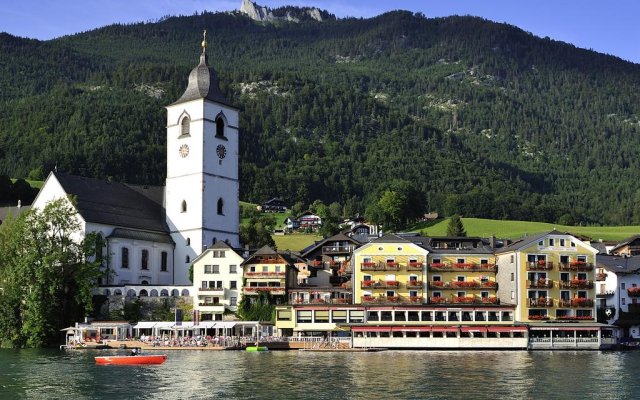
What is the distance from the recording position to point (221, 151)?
123 meters

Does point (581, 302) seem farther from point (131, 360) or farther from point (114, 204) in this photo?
point (114, 204)

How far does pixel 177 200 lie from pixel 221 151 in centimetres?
794

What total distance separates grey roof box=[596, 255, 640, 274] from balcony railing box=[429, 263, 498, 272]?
613 inches

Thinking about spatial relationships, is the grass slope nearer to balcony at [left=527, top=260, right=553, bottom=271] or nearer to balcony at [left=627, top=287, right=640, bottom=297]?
balcony at [left=627, top=287, right=640, bottom=297]

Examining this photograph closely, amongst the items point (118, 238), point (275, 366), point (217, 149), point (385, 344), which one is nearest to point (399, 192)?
point (217, 149)

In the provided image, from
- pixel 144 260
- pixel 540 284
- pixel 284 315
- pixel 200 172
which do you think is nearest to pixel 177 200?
pixel 200 172

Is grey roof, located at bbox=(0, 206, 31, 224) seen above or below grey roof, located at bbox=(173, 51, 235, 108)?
below

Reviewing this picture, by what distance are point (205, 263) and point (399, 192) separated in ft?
305

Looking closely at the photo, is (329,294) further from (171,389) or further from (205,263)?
(171,389)

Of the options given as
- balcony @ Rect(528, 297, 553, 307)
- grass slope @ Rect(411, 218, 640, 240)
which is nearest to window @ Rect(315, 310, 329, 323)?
balcony @ Rect(528, 297, 553, 307)

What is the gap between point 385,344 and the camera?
9350cm

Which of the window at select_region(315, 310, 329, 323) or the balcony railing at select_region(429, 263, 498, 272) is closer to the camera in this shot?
the window at select_region(315, 310, 329, 323)

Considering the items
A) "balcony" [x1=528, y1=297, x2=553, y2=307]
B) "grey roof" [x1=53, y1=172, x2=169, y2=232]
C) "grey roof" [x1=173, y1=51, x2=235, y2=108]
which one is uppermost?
"grey roof" [x1=173, y1=51, x2=235, y2=108]

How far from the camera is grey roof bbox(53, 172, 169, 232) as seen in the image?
11262 cm
